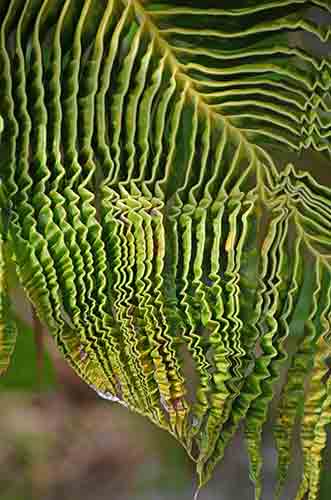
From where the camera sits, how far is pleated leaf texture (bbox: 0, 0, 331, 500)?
1.65 ft

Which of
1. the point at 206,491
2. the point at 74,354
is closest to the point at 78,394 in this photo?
the point at 206,491

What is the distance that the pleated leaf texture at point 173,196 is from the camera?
0.50 metres

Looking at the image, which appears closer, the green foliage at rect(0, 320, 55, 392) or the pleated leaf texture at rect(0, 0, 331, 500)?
the pleated leaf texture at rect(0, 0, 331, 500)

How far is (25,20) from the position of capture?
0.49 metres

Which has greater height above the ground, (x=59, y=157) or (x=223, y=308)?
(x=59, y=157)

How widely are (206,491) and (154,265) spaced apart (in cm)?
51

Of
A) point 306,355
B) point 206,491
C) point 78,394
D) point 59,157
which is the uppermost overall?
point 59,157

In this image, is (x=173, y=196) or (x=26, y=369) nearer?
(x=173, y=196)

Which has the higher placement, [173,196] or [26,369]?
[173,196]

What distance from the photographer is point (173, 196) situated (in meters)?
0.54

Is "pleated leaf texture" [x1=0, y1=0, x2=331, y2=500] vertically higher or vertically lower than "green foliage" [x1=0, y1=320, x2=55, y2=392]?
higher

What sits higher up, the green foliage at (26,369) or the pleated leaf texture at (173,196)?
the pleated leaf texture at (173,196)

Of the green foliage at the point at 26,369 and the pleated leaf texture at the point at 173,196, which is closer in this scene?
the pleated leaf texture at the point at 173,196

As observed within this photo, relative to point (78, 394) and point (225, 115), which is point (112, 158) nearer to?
point (225, 115)
